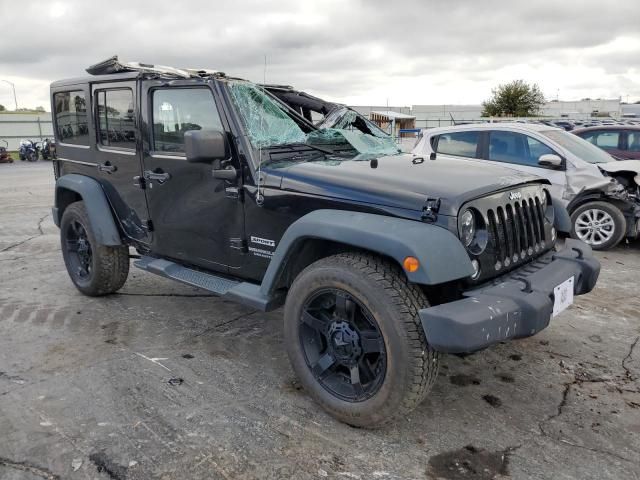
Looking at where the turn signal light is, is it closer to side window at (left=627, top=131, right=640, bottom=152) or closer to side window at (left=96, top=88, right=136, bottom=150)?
side window at (left=96, top=88, right=136, bottom=150)

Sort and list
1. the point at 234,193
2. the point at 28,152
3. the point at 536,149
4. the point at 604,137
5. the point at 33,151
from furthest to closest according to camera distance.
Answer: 1. the point at 33,151
2. the point at 28,152
3. the point at 604,137
4. the point at 536,149
5. the point at 234,193

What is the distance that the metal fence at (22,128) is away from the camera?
2905 centimetres

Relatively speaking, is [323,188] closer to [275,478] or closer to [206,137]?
[206,137]

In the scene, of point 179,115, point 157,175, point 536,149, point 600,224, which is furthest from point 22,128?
point 600,224

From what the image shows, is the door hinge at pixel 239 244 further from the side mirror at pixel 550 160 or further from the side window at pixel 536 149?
the side window at pixel 536 149

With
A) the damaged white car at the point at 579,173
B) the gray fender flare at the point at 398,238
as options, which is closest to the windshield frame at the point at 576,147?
the damaged white car at the point at 579,173

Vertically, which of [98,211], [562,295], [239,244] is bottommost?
[562,295]

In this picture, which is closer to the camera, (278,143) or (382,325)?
(382,325)

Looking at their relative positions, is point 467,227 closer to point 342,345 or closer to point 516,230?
point 516,230

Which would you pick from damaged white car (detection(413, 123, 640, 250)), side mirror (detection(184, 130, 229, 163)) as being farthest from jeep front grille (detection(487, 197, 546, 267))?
damaged white car (detection(413, 123, 640, 250))

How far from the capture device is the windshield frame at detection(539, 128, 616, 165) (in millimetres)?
7027

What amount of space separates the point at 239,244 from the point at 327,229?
959mm

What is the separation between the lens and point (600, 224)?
6.83m

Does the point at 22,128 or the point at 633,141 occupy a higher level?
the point at 22,128
